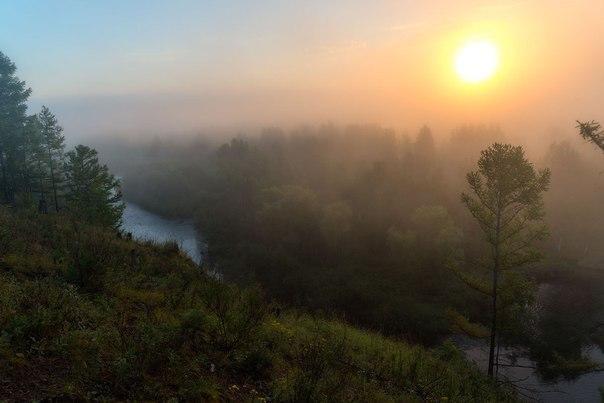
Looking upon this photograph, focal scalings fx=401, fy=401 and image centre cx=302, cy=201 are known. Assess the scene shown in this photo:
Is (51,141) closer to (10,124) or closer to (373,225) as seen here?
(10,124)

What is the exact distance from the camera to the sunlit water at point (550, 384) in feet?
75.2

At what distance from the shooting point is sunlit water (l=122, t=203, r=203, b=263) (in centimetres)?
6316

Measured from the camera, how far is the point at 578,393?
2362 centimetres

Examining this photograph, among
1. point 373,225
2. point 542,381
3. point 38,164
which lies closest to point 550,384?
point 542,381

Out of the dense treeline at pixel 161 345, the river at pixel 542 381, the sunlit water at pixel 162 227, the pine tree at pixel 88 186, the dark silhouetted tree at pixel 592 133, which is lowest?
the river at pixel 542 381

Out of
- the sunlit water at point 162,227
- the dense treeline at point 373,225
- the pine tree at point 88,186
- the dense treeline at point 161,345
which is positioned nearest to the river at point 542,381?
the dense treeline at point 373,225

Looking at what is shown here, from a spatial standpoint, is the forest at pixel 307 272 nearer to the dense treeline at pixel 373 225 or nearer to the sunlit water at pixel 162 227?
the dense treeline at pixel 373 225

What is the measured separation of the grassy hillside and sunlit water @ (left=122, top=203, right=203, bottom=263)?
159 feet

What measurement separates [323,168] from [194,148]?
335 ft

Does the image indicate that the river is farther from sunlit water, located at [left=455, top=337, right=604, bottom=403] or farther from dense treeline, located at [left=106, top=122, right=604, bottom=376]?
dense treeline, located at [left=106, top=122, right=604, bottom=376]

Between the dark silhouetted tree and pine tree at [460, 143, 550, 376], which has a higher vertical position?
the dark silhouetted tree

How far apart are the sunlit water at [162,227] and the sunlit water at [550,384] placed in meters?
41.3

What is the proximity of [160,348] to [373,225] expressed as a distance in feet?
201

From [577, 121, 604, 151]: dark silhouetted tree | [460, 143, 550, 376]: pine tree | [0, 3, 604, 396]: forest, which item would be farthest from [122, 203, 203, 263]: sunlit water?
[577, 121, 604, 151]: dark silhouetted tree
